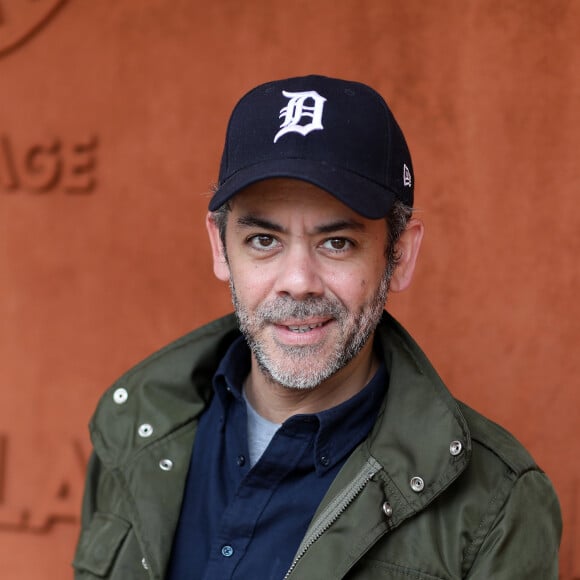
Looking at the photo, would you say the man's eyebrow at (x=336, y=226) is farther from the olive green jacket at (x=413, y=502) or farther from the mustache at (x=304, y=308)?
the olive green jacket at (x=413, y=502)

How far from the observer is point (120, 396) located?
2455 millimetres

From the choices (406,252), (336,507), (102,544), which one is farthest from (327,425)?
(102,544)

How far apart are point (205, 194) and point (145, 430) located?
1015 mm

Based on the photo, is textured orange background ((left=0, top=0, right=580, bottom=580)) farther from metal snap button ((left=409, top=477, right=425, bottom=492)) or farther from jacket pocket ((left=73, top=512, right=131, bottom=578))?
metal snap button ((left=409, top=477, right=425, bottom=492))

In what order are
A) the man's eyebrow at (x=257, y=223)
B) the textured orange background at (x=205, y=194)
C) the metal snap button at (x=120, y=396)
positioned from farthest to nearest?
the textured orange background at (x=205, y=194) < the metal snap button at (x=120, y=396) < the man's eyebrow at (x=257, y=223)

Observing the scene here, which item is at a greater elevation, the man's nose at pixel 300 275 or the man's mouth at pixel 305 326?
the man's nose at pixel 300 275

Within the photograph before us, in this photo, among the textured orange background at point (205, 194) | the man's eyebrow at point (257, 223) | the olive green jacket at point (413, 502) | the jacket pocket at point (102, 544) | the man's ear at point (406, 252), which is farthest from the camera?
the textured orange background at point (205, 194)

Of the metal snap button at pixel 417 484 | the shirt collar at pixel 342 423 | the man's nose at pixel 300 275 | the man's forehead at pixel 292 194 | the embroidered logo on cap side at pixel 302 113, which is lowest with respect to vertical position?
the metal snap button at pixel 417 484

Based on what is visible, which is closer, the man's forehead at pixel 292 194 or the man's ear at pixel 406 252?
the man's forehead at pixel 292 194

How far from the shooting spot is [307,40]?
3.31 meters

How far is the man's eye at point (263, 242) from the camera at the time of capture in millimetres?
2113

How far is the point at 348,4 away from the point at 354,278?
149cm

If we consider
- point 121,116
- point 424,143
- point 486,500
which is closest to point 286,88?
point 486,500

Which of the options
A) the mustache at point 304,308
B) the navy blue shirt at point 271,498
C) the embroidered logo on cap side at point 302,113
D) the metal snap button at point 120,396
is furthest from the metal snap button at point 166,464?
the embroidered logo on cap side at point 302,113
